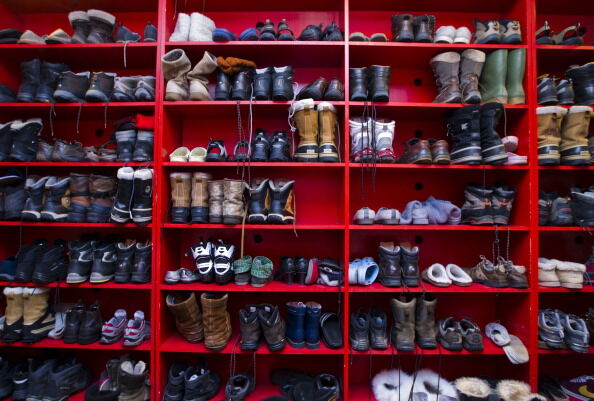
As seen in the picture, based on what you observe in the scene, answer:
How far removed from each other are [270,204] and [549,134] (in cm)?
215

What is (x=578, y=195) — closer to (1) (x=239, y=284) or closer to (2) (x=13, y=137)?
(1) (x=239, y=284)

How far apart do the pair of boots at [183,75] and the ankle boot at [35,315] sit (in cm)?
174

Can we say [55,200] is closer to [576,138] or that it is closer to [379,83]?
[379,83]

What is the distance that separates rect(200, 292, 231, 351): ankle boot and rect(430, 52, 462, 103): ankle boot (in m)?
2.22

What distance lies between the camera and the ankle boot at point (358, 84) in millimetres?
2166

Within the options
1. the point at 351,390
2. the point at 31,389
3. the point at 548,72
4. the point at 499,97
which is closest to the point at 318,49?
the point at 499,97

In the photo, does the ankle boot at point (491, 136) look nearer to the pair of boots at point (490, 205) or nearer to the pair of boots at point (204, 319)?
the pair of boots at point (490, 205)

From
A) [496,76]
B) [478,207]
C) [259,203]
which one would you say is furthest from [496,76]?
[259,203]

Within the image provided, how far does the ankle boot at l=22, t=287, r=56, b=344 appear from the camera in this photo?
210 cm

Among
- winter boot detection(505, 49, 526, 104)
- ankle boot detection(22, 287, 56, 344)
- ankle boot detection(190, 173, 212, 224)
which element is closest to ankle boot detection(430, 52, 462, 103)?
winter boot detection(505, 49, 526, 104)

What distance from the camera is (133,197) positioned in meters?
2.13

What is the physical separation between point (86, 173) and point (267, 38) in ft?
5.96

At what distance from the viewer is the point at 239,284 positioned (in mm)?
2152

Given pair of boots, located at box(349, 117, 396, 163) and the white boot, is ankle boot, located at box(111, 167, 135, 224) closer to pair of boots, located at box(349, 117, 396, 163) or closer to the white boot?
the white boot
